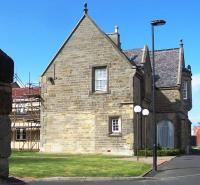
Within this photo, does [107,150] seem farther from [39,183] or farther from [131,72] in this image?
[39,183]

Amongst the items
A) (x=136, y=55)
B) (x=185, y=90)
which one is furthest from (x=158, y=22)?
(x=185, y=90)

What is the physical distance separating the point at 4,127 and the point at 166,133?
41807 mm

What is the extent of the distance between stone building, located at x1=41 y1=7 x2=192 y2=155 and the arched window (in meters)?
3.17

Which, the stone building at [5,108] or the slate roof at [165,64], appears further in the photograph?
the slate roof at [165,64]

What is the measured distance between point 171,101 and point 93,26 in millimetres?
12380

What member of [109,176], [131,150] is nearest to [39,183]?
[109,176]

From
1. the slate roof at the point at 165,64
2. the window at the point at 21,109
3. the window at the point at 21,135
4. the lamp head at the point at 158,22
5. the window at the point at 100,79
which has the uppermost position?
the slate roof at the point at 165,64

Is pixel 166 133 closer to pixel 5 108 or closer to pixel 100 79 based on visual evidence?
pixel 100 79

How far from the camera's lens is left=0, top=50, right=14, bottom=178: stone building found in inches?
169

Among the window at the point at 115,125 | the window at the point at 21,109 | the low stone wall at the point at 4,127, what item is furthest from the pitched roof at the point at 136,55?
the low stone wall at the point at 4,127

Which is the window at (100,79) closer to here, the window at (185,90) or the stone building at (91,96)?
the stone building at (91,96)

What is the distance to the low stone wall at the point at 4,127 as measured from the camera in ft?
14.3

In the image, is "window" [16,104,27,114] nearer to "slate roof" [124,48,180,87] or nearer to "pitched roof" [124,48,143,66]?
"slate roof" [124,48,180,87]

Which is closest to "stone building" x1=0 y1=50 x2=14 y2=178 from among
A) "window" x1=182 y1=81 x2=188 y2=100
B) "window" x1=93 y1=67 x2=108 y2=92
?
"window" x1=93 y1=67 x2=108 y2=92
